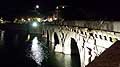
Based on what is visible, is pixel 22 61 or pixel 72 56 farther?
pixel 72 56

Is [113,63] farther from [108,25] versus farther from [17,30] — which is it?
[17,30]

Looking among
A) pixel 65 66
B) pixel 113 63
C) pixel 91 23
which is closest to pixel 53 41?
pixel 65 66

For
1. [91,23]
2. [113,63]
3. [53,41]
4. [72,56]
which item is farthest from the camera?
[53,41]

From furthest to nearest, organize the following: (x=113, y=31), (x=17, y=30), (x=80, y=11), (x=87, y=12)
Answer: (x=17, y=30) < (x=80, y=11) < (x=87, y=12) < (x=113, y=31)

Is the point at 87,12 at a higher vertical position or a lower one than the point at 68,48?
higher

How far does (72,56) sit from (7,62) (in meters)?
16.4

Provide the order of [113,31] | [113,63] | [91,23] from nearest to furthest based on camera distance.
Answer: [113,63] → [113,31] → [91,23]

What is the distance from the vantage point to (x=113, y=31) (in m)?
24.2

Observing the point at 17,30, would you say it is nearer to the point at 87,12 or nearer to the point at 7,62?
the point at 87,12

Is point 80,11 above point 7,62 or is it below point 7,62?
above

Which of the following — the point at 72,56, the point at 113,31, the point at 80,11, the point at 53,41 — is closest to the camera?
the point at 113,31

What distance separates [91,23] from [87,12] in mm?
39200

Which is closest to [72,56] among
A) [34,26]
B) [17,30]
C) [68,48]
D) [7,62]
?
[68,48]

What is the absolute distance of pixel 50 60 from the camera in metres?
54.4
